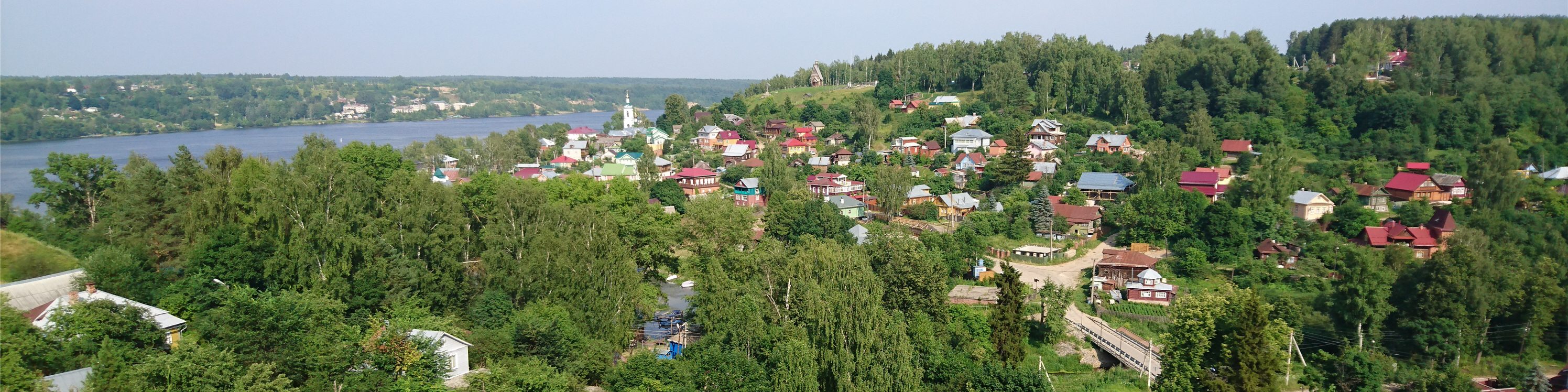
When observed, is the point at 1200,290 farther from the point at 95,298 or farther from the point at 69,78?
the point at 69,78

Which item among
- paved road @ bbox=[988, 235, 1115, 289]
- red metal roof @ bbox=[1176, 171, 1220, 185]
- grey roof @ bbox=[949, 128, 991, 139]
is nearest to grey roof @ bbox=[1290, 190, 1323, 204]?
red metal roof @ bbox=[1176, 171, 1220, 185]

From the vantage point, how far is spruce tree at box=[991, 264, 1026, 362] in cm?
1458

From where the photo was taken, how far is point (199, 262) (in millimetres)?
12836

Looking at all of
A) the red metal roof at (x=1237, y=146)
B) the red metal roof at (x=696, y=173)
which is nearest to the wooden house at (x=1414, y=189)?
the red metal roof at (x=1237, y=146)

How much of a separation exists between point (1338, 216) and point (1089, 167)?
23.6ft

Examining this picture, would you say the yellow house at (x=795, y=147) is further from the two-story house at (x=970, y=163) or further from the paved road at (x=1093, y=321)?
the paved road at (x=1093, y=321)

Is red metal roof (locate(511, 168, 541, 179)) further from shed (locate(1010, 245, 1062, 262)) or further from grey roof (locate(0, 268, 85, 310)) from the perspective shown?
grey roof (locate(0, 268, 85, 310))

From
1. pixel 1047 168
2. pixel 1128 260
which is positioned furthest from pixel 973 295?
pixel 1047 168

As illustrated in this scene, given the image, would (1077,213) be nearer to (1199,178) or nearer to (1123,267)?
(1199,178)

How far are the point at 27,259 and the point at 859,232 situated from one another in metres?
16.5

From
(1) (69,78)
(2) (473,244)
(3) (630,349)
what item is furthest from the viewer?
(1) (69,78)

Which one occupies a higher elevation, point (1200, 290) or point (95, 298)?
point (95, 298)

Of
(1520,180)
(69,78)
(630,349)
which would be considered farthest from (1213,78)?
(69,78)

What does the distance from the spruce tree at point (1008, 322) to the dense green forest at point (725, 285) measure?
0.06 meters
